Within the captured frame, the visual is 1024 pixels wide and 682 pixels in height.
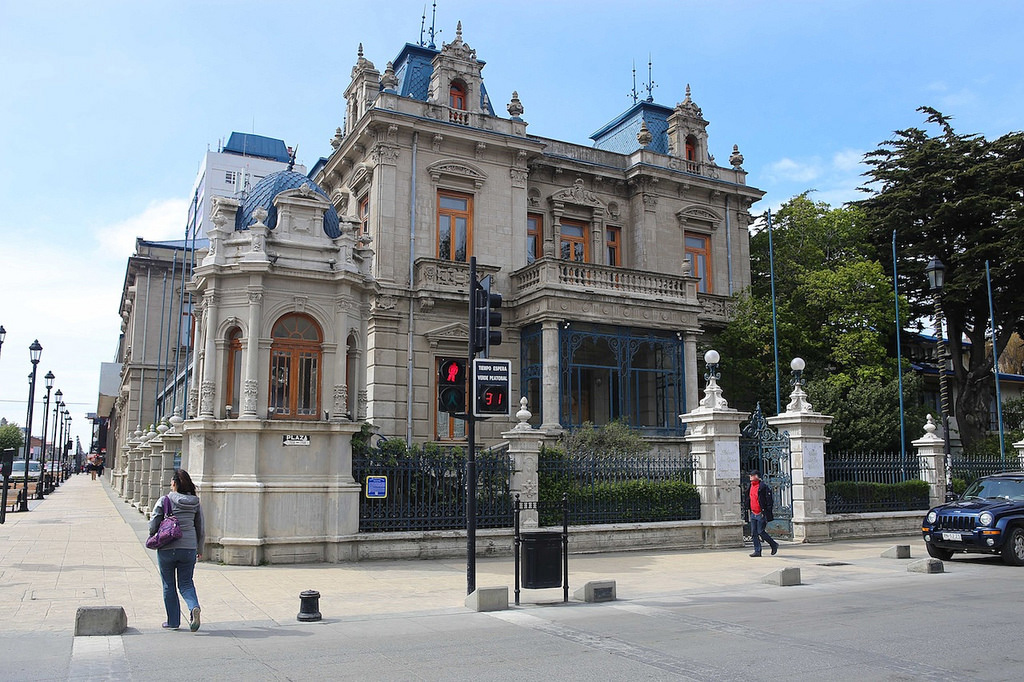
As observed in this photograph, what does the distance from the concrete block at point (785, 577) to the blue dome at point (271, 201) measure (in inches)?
407

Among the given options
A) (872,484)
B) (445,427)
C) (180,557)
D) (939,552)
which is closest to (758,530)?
(939,552)

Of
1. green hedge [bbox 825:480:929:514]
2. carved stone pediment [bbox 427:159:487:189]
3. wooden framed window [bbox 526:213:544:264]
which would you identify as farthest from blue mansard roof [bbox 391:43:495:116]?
green hedge [bbox 825:480:929:514]

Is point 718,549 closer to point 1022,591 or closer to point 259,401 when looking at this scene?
point 1022,591

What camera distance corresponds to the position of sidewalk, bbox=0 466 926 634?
34.5ft

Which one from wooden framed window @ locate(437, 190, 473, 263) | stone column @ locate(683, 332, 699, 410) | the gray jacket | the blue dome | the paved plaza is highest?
wooden framed window @ locate(437, 190, 473, 263)

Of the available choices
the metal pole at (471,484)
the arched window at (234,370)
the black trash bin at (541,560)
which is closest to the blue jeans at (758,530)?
the black trash bin at (541,560)

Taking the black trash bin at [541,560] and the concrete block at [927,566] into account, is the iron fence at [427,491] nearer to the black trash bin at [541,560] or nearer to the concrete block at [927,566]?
the black trash bin at [541,560]

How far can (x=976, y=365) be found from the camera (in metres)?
34.8

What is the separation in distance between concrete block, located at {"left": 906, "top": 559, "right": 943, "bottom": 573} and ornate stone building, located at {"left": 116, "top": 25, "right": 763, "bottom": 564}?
991cm

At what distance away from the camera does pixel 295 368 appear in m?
15.9

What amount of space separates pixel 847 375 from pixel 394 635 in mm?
22772

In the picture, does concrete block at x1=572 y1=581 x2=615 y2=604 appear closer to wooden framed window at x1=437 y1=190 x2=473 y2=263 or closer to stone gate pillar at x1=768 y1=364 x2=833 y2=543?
stone gate pillar at x1=768 y1=364 x2=833 y2=543

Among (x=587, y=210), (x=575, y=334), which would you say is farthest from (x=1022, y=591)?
(x=587, y=210)

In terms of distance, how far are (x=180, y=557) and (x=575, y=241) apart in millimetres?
22771
